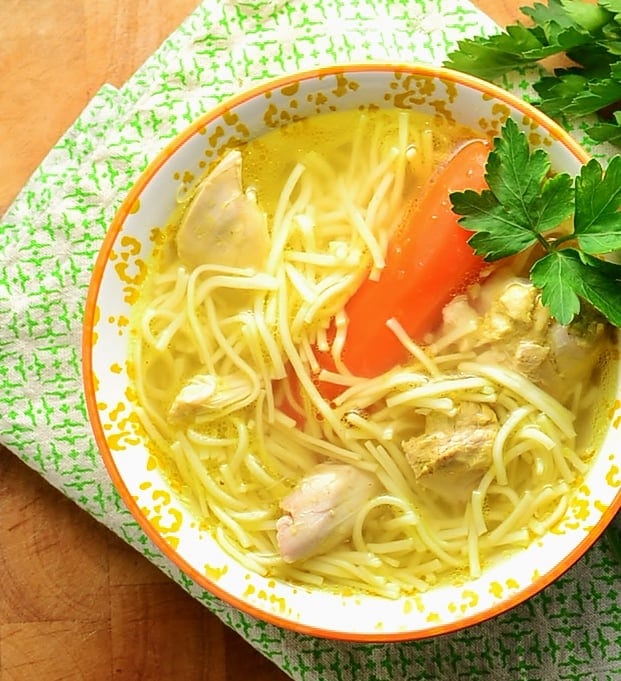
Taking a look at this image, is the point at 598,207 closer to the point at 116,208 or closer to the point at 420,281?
the point at 420,281

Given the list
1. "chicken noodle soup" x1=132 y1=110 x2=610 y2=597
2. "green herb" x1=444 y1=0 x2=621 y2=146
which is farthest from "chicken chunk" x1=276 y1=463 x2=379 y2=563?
"green herb" x1=444 y1=0 x2=621 y2=146

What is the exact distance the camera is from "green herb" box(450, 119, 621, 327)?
6.20ft

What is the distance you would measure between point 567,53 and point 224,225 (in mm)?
914

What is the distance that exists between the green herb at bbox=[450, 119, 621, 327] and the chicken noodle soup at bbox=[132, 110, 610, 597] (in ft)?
0.36

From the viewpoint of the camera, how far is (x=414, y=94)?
2.10 meters

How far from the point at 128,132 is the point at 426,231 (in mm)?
802

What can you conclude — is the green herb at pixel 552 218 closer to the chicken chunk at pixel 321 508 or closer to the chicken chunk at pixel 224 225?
the chicken chunk at pixel 224 225

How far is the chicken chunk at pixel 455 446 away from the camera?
203 cm

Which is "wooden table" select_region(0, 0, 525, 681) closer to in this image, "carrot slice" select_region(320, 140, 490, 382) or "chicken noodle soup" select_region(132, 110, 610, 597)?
"chicken noodle soup" select_region(132, 110, 610, 597)

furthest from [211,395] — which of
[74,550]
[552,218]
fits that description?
[552,218]

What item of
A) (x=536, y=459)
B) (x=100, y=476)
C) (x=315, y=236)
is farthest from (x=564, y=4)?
(x=100, y=476)

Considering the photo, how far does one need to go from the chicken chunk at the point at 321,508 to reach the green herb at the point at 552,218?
564mm

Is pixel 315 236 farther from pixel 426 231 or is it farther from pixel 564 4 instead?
pixel 564 4

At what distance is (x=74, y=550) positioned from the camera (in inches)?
95.3
